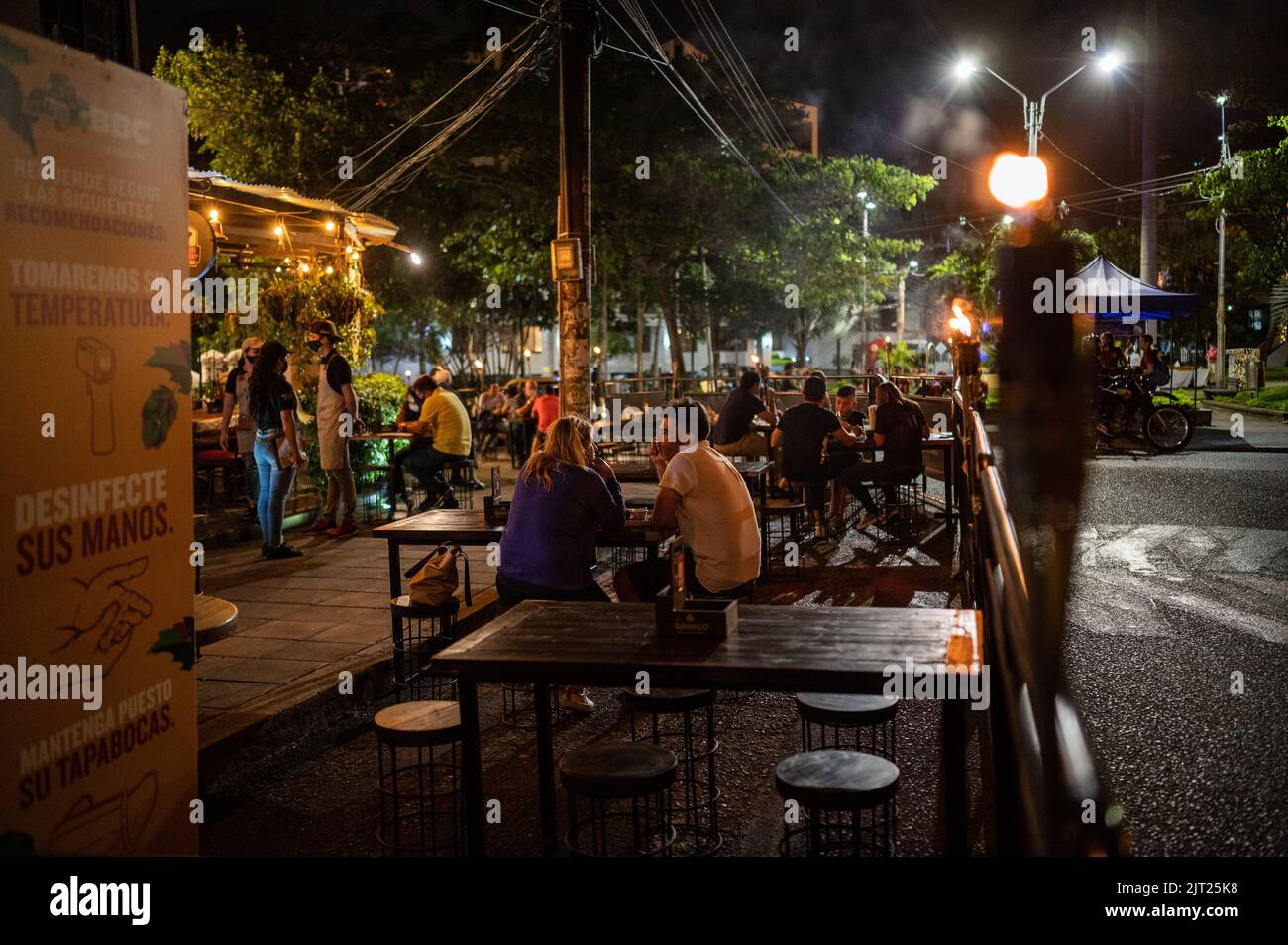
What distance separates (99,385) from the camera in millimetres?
3066

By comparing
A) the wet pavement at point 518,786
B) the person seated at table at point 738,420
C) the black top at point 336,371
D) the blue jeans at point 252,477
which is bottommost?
the wet pavement at point 518,786

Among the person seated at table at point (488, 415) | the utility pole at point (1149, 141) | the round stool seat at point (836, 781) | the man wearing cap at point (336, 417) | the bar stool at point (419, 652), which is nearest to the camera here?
the round stool seat at point (836, 781)

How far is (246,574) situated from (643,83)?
638 inches

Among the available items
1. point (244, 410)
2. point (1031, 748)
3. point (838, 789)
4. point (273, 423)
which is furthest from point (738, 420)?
point (1031, 748)

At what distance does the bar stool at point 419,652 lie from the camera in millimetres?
6191

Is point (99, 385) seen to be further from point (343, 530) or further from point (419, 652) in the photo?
point (343, 530)

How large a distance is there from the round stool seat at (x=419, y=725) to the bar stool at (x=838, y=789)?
4.53 ft

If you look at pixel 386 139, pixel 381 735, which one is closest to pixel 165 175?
pixel 381 735

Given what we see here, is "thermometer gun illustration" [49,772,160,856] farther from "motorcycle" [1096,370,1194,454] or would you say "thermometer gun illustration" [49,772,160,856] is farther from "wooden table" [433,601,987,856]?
"motorcycle" [1096,370,1194,454]

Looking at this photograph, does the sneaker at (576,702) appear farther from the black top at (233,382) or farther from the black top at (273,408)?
the black top at (233,382)

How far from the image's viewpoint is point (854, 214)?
91.8ft

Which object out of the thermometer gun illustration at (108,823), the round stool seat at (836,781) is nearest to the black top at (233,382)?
the thermometer gun illustration at (108,823)

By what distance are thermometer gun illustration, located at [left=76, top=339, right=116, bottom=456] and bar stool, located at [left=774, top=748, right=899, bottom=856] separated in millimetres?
2421

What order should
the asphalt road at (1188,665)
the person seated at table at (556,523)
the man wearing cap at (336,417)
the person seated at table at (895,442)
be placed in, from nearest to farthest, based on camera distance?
1. the asphalt road at (1188,665)
2. the person seated at table at (556,523)
3. the man wearing cap at (336,417)
4. the person seated at table at (895,442)
